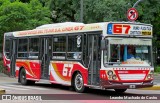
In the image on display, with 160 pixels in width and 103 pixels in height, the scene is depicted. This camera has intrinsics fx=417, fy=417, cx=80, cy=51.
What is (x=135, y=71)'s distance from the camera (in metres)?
16.6

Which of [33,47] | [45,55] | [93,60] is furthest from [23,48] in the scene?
[93,60]

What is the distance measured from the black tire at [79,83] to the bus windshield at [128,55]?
6.63 ft

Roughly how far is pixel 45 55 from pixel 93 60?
430cm

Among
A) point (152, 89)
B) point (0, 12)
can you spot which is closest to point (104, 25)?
point (152, 89)

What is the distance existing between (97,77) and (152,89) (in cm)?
487

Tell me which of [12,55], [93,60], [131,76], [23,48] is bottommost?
[131,76]

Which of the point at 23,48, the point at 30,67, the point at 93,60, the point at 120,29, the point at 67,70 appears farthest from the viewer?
the point at 23,48

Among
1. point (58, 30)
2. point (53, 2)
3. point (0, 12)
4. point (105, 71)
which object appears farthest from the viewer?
point (53, 2)

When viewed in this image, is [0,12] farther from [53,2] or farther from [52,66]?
[52,66]

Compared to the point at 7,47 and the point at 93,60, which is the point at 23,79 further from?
the point at 93,60

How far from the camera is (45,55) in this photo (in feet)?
68.2

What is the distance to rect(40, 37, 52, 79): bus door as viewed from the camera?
20594 mm

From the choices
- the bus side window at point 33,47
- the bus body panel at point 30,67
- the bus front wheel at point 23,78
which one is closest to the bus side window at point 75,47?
the bus body panel at point 30,67

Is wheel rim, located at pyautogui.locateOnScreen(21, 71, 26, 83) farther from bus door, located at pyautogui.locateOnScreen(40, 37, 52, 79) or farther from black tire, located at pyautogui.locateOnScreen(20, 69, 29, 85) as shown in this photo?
bus door, located at pyautogui.locateOnScreen(40, 37, 52, 79)
